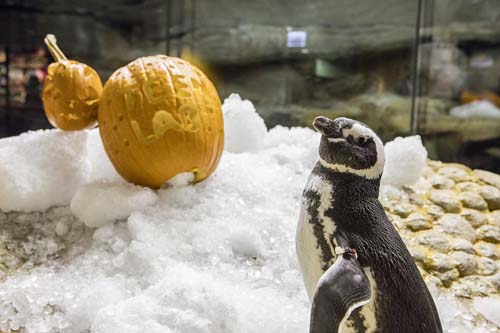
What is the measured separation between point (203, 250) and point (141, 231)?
0.11m

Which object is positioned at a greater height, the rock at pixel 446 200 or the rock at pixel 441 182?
the rock at pixel 441 182

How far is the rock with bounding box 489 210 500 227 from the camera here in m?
0.98

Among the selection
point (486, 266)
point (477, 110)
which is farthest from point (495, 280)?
point (477, 110)

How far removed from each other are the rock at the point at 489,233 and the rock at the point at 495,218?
17mm

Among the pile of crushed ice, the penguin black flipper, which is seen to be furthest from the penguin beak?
the pile of crushed ice

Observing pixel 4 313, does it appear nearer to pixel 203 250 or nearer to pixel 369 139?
pixel 203 250

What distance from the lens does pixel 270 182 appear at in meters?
1.03

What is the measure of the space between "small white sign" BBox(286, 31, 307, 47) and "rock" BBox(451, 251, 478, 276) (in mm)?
1077

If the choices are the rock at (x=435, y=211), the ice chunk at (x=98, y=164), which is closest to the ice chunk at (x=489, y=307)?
the rock at (x=435, y=211)

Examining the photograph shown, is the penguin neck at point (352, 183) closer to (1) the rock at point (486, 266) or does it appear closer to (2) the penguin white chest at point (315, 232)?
(2) the penguin white chest at point (315, 232)

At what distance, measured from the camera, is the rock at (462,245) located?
35.5 inches

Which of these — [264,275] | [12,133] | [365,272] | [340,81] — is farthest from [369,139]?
[12,133]

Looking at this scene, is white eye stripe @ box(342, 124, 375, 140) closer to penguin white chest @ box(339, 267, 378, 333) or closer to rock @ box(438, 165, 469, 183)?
penguin white chest @ box(339, 267, 378, 333)

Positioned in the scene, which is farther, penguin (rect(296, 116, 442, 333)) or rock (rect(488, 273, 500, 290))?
rock (rect(488, 273, 500, 290))
